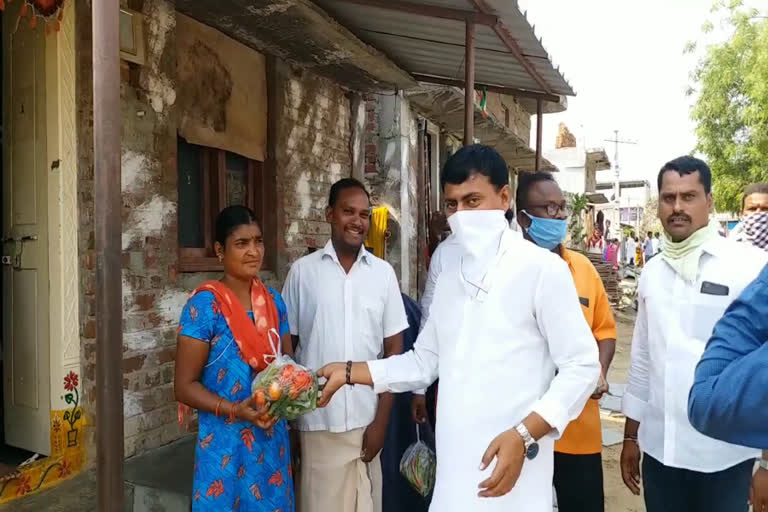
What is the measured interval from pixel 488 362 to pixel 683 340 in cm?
89

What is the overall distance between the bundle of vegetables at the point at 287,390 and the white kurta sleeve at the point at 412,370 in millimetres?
218

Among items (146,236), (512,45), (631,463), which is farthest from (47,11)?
(631,463)

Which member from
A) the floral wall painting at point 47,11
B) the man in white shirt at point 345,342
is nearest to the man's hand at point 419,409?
the man in white shirt at point 345,342

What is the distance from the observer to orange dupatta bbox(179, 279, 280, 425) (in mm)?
2104

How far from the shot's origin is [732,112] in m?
13.6

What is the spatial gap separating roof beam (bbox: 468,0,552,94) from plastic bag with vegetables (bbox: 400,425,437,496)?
7.41 ft

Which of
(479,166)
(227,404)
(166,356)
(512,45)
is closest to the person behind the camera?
(479,166)

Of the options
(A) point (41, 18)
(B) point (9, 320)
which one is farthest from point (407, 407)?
(A) point (41, 18)

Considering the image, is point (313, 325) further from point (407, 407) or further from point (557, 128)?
point (557, 128)

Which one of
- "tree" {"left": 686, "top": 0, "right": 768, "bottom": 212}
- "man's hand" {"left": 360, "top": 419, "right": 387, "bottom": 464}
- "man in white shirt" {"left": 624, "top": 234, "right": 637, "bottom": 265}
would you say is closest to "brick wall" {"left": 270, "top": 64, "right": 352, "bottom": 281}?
"man's hand" {"left": 360, "top": 419, "right": 387, "bottom": 464}

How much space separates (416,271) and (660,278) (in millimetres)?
5016

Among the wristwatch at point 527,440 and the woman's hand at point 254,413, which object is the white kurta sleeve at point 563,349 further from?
the woman's hand at point 254,413

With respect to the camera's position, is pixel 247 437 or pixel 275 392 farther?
pixel 247 437

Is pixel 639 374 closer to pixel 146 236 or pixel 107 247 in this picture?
pixel 107 247
